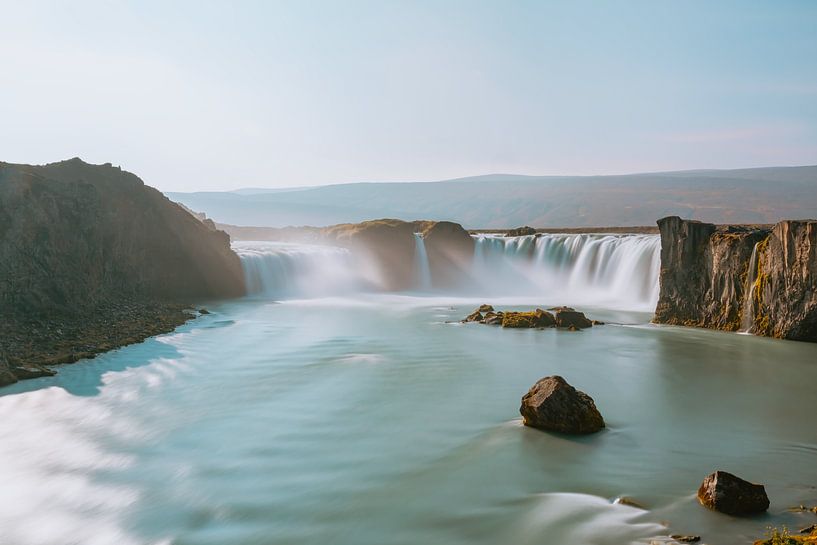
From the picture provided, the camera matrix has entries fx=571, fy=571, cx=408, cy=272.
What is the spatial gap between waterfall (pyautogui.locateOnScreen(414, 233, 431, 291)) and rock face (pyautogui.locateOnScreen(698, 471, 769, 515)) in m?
40.4

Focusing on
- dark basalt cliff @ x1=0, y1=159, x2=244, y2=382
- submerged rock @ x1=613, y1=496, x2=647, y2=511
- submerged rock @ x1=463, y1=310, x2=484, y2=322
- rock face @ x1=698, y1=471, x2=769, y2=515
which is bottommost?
submerged rock @ x1=463, y1=310, x2=484, y2=322

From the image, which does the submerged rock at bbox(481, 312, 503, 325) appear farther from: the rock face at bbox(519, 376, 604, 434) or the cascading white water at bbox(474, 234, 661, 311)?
the rock face at bbox(519, 376, 604, 434)

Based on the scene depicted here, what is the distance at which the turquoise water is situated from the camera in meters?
7.21

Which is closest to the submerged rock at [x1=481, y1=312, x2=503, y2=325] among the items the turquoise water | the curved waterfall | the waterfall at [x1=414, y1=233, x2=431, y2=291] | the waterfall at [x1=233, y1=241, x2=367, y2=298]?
the turquoise water

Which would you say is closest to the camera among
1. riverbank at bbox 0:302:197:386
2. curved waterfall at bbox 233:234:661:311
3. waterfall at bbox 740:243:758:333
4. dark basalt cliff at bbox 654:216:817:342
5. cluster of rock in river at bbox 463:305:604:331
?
riverbank at bbox 0:302:197:386

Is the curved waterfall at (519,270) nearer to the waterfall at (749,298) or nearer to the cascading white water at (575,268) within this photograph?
the cascading white water at (575,268)

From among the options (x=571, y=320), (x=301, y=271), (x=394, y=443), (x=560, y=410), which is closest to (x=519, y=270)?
(x=301, y=271)

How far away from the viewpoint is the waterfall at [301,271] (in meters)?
39.6

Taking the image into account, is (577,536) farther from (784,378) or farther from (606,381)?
(784,378)

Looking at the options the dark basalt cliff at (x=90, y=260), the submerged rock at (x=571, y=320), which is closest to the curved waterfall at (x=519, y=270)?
the dark basalt cliff at (x=90, y=260)

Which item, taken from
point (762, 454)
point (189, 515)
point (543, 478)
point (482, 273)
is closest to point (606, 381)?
point (762, 454)

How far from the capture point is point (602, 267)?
39906mm

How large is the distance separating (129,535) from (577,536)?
17.8 ft

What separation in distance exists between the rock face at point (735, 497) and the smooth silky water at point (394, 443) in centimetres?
18
